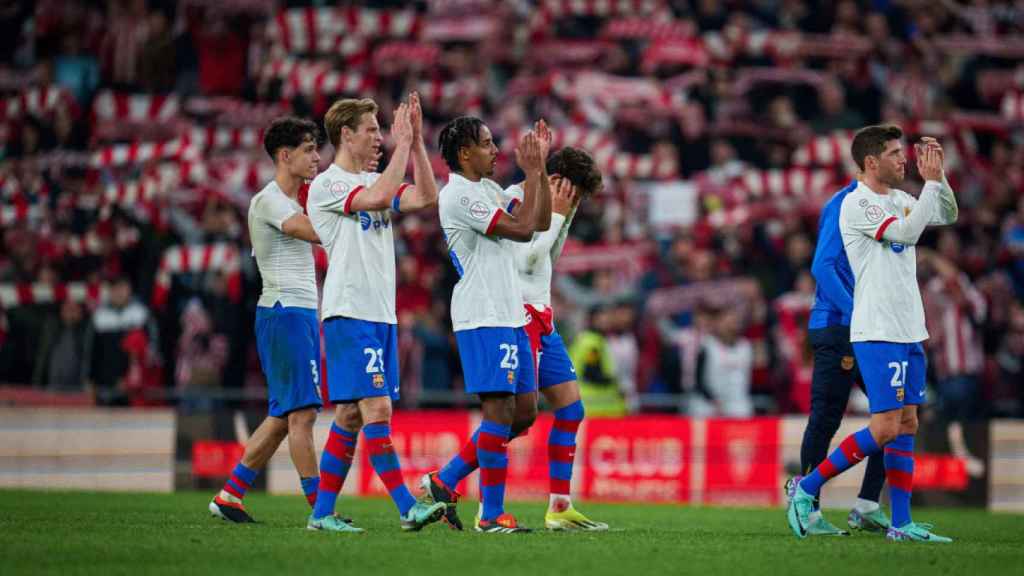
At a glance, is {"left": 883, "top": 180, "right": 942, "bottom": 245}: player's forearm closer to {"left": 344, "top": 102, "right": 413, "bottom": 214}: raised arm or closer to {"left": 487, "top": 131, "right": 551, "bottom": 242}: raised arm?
{"left": 487, "top": 131, "right": 551, "bottom": 242}: raised arm

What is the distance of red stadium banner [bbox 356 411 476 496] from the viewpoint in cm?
1662

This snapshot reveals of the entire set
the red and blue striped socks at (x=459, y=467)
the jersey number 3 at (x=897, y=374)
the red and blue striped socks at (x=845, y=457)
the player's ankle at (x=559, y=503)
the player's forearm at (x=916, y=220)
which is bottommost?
the player's ankle at (x=559, y=503)

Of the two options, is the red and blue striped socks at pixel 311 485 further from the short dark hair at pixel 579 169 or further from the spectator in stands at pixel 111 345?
the spectator in stands at pixel 111 345

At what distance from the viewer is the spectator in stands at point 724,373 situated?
17.5 metres

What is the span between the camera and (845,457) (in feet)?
32.0

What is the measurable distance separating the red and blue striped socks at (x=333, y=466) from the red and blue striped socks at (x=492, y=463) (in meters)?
0.79

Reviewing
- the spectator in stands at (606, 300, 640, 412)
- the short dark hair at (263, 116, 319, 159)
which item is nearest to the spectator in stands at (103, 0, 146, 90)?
the spectator in stands at (606, 300, 640, 412)

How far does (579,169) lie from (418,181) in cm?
131

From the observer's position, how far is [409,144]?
30.9 ft

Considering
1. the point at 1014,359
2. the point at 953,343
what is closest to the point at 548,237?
the point at 953,343

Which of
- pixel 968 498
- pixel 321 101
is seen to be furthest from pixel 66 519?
pixel 321 101

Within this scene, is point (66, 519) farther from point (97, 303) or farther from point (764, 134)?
point (764, 134)

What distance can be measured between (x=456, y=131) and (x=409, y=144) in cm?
45

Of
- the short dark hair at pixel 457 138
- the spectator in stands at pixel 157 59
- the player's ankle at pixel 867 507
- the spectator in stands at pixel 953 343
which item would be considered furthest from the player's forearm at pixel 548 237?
the spectator in stands at pixel 157 59
